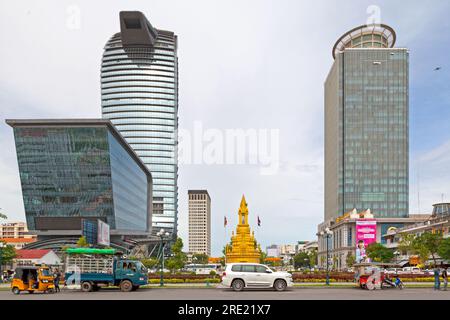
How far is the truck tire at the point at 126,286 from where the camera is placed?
30422 millimetres

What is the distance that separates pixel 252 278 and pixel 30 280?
14.8m

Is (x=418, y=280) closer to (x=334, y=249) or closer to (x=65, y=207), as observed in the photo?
(x=65, y=207)

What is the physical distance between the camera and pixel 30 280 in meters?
29.4

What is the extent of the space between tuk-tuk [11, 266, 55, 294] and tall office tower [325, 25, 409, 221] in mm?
135332

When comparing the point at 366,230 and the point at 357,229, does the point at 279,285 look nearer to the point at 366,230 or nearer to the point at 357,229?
the point at 357,229

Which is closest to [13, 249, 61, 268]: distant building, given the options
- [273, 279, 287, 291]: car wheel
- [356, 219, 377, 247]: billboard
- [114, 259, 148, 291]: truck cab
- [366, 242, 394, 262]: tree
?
[366, 242, 394, 262]: tree

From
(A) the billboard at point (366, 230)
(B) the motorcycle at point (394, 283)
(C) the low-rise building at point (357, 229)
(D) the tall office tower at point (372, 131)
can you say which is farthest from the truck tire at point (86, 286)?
(D) the tall office tower at point (372, 131)

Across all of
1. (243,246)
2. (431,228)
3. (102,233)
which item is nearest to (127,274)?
(102,233)

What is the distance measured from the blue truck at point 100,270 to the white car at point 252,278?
250 inches

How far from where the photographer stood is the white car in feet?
97.7

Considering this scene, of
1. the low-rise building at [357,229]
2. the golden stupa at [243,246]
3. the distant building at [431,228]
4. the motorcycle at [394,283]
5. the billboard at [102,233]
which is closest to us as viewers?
the motorcycle at [394,283]

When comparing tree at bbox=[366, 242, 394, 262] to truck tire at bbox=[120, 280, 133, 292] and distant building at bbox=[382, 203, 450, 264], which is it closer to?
distant building at bbox=[382, 203, 450, 264]

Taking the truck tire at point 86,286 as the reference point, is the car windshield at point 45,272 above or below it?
above

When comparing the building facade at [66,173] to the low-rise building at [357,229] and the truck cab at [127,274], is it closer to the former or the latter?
the low-rise building at [357,229]
